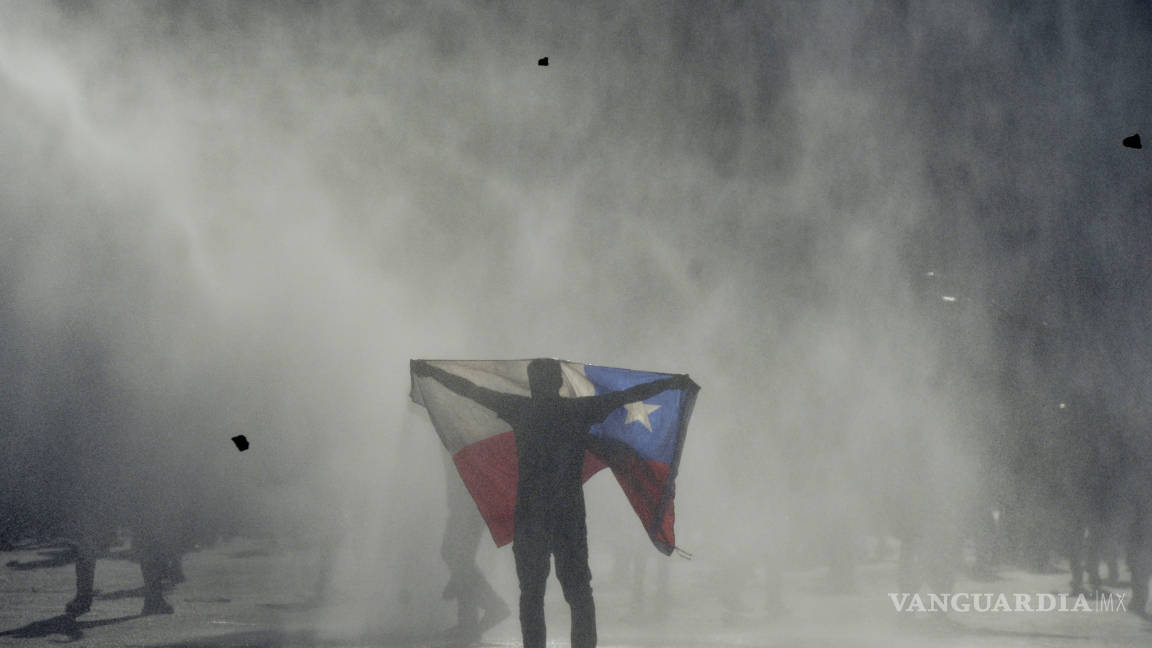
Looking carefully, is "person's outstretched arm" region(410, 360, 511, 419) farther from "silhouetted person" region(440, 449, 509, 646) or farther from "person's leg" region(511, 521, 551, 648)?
"silhouetted person" region(440, 449, 509, 646)

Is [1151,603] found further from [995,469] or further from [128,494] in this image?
[128,494]

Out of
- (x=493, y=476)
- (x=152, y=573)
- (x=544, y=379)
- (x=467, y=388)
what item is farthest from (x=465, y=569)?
Answer: (x=544, y=379)

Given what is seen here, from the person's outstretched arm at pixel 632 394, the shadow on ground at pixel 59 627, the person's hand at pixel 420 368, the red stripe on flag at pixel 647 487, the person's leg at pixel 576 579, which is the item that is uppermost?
the person's hand at pixel 420 368

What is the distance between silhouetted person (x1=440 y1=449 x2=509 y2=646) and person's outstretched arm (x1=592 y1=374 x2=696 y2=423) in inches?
153

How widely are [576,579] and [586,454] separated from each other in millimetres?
1234

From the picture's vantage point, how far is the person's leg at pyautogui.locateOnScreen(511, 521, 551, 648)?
22.4 feet

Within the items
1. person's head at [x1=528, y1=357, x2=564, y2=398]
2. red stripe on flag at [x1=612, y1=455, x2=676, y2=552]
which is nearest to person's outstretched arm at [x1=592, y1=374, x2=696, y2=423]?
person's head at [x1=528, y1=357, x2=564, y2=398]

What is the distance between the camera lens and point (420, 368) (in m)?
7.70

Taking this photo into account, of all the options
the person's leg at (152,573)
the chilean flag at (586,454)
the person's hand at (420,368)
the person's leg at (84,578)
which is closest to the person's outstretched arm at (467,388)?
the person's hand at (420,368)

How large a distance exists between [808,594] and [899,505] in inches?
245

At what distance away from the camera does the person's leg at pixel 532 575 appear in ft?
22.4

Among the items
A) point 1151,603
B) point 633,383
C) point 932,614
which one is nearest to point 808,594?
point 932,614

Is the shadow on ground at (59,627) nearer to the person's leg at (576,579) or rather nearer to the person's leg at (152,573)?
the person's leg at (152,573)

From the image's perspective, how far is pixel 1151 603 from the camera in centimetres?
1400
